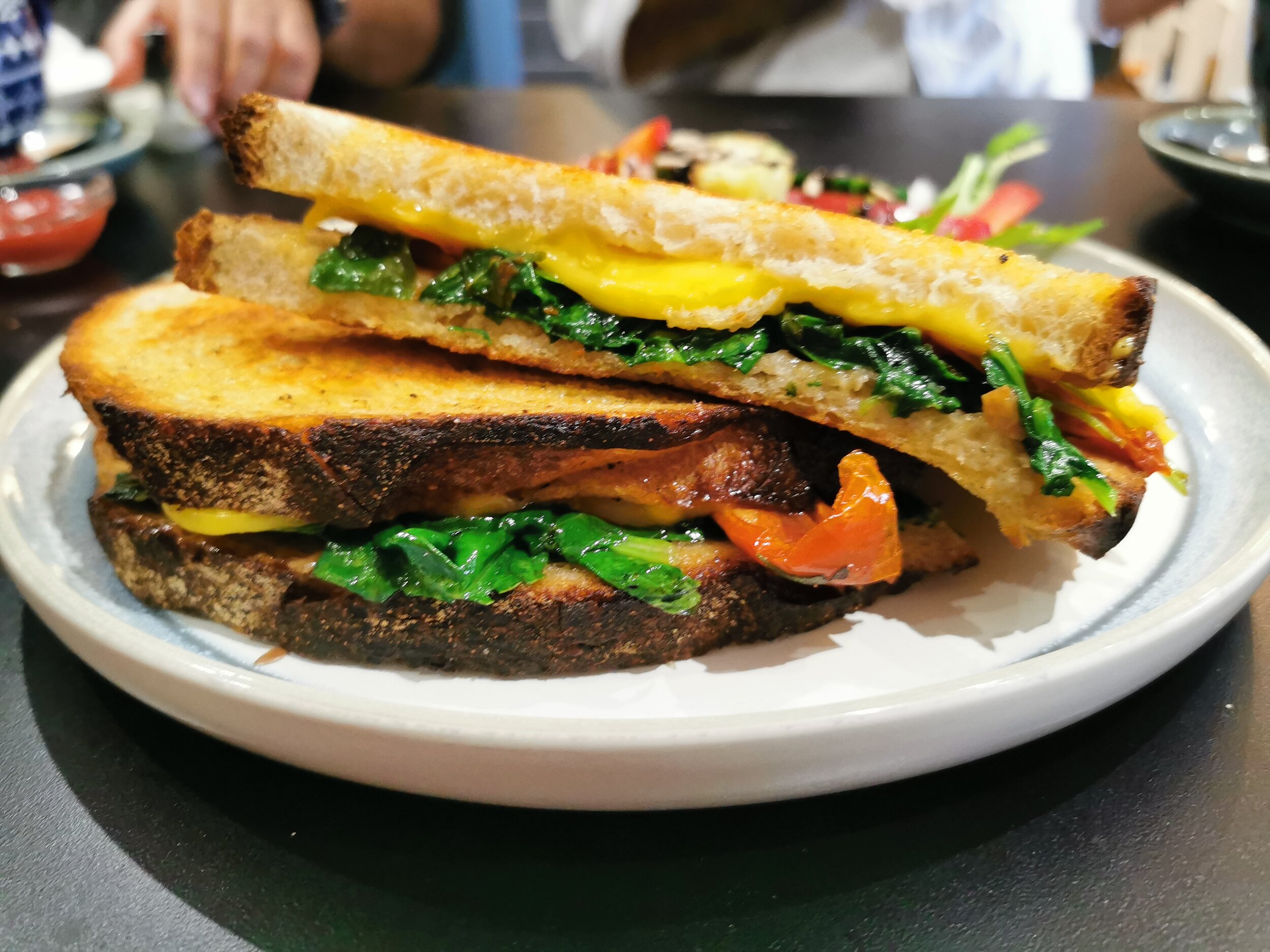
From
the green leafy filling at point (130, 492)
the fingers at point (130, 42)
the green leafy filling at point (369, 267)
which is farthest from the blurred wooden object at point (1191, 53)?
the green leafy filling at point (130, 492)

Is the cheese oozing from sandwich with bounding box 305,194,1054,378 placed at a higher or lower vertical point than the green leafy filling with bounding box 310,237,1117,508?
higher

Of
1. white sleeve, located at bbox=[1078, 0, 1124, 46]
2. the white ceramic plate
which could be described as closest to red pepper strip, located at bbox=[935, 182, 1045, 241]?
the white ceramic plate

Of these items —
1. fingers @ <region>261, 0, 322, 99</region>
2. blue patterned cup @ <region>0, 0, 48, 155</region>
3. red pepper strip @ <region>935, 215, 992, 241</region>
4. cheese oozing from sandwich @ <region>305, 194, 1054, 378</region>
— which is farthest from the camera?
fingers @ <region>261, 0, 322, 99</region>

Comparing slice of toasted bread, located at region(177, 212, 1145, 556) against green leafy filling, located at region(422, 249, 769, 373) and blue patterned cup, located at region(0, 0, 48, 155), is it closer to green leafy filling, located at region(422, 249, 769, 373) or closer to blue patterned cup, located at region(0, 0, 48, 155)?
green leafy filling, located at region(422, 249, 769, 373)

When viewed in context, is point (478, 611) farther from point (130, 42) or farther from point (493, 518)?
point (130, 42)

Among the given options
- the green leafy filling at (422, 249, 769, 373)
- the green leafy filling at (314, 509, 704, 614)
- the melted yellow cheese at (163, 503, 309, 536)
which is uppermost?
the green leafy filling at (422, 249, 769, 373)

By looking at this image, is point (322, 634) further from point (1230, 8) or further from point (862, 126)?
point (1230, 8)

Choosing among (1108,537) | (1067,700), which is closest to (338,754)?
(1067,700)

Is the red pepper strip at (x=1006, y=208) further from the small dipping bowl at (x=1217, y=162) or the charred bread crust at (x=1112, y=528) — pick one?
the charred bread crust at (x=1112, y=528)
